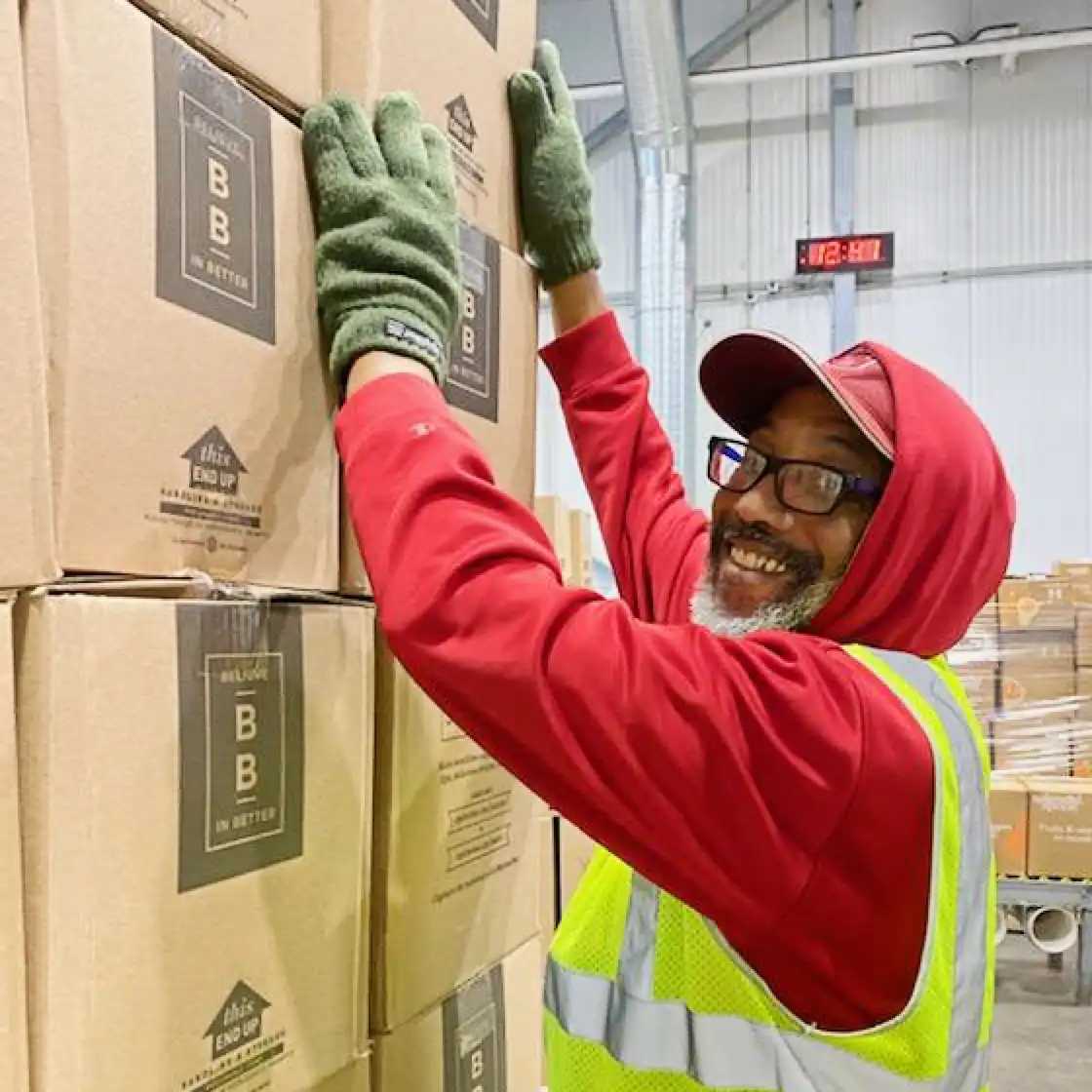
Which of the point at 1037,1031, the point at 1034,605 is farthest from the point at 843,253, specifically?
the point at 1037,1031

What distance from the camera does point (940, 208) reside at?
306 inches

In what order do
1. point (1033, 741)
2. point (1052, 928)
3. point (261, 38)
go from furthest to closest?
point (1033, 741)
point (1052, 928)
point (261, 38)

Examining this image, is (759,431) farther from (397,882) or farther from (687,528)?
(397,882)

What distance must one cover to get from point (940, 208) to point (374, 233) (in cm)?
734

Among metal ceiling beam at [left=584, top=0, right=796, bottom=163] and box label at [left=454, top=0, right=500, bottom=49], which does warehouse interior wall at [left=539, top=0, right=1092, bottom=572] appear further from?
box label at [left=454, top=0, right=500, bottom=49]

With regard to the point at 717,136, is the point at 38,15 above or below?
below

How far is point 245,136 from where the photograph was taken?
1067 millimetres

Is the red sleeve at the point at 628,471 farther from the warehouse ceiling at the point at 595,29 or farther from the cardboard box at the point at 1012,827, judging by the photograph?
the warehouse ceiling at the point at 595,29

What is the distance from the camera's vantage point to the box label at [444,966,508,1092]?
55.9 inches

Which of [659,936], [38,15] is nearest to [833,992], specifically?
[659,936]

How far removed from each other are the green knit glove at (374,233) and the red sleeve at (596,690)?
0.06 m

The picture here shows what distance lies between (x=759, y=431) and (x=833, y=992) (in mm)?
679

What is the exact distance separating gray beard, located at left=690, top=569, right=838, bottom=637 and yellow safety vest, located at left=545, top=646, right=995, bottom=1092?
0.12m

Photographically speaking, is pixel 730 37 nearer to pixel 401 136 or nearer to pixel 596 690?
pixel 401 136
